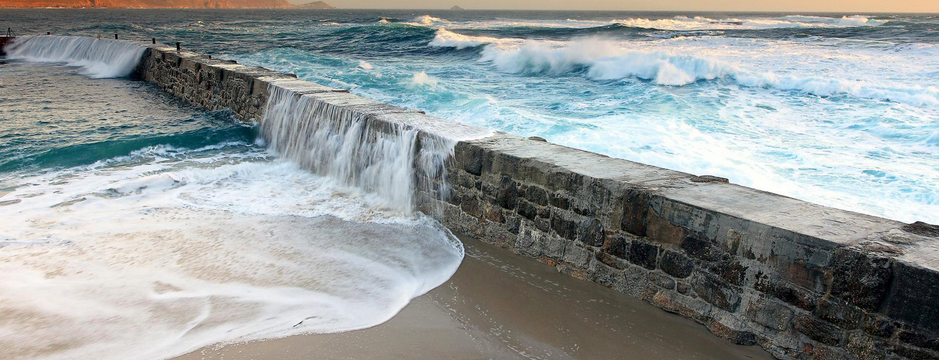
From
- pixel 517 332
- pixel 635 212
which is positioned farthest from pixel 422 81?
pixel 517 332

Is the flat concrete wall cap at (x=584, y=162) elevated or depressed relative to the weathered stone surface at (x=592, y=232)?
elevated

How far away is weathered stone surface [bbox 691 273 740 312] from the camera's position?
3.61 m

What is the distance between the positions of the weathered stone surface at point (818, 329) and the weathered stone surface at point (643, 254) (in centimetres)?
91

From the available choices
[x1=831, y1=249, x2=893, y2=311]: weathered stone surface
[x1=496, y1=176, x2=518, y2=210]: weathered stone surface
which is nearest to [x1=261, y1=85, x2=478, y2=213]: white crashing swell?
[x1=496, y1=176, x2=518, y2=210]: weathered stone surface

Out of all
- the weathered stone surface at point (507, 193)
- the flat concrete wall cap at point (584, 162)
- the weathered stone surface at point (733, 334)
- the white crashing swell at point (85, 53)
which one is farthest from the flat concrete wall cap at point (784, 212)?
the white crashing swell at point (85, 53)

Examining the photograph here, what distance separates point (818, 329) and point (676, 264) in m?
0.87

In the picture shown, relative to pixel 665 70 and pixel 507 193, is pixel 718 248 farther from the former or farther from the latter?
pixel 665 70

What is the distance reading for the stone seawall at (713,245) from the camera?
118 inches

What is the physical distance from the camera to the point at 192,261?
4668mm

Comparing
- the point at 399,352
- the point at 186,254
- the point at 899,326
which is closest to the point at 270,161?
the point at 186,254

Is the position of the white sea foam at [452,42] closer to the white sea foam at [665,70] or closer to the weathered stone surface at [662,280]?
the white sea foam at [665,70]

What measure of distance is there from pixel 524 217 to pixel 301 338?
199 centimetres

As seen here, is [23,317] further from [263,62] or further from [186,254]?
[263,62]

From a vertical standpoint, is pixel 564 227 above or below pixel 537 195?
below
